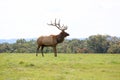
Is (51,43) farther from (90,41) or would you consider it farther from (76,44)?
(76,44)

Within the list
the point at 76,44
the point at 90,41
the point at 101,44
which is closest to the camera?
the point at 101,44

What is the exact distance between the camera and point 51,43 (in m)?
29.9

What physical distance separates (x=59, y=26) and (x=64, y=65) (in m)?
9.05

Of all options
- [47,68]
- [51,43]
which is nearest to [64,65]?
[47,68]

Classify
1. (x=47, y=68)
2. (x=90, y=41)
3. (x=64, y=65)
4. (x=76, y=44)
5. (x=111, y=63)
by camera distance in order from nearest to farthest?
(x=47, y=68) < (x=64, y=65) < (x=111, y=63) < (x=90, y=41) < (x=76, y=44)

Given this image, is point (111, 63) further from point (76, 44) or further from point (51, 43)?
point (76, 44)

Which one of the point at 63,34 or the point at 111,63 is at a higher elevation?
the point at 63,34

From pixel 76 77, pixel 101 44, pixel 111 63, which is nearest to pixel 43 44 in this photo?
pixel 111 63

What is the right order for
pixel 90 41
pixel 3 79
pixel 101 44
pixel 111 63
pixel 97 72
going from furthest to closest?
1. pixel 90 41
2. pixel 101 44
3. pixel 111 63
4. pixel 97 72
5. pixel 3 79

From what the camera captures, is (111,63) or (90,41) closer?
(111,63)

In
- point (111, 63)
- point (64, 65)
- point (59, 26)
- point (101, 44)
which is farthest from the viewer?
point (101, 44)

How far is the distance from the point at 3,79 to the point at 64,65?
6541 millimetres

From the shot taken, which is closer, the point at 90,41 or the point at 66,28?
the point at 66,28

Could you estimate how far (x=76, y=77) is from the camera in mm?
15938
